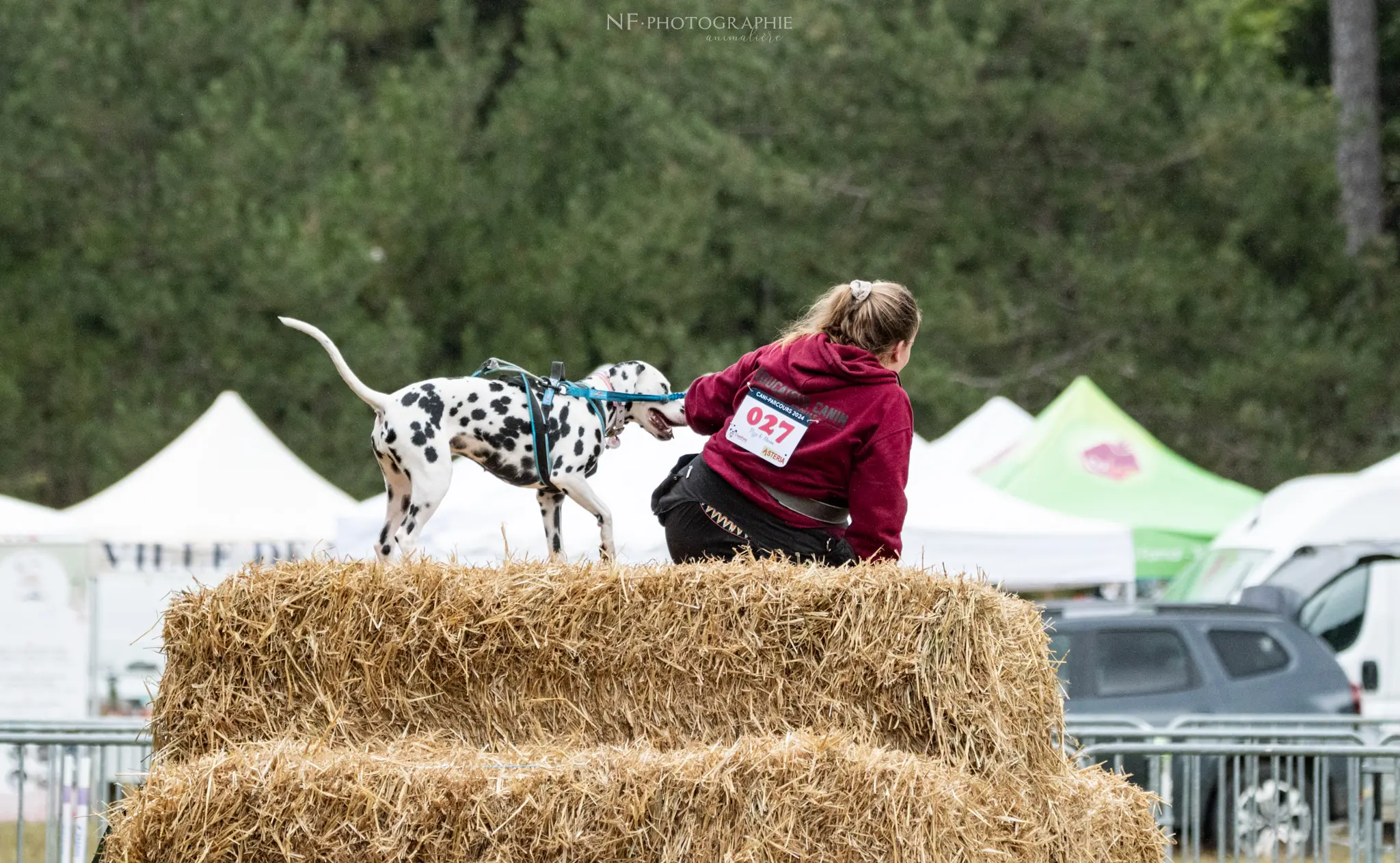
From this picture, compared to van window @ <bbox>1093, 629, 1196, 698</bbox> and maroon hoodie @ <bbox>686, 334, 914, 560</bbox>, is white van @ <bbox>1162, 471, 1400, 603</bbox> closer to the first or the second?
van window @ <bbox>1093, 629, 1196, 698</bbox>

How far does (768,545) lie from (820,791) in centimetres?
72

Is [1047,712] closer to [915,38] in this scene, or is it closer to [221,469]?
[221,469]

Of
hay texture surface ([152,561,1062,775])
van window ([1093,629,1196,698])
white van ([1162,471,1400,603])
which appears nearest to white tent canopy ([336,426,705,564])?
van window ([1093,629,1196,698])

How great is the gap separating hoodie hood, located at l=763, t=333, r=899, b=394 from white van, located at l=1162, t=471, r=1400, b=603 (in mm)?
9628

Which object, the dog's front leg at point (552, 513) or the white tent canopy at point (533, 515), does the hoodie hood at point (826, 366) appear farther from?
the white tent canopy at point (533, 515)

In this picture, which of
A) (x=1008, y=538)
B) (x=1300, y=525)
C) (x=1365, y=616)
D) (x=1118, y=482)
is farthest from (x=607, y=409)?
(x=1118, y=482)

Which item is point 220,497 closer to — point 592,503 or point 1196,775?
point 1196,775

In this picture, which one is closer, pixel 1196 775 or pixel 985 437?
pixel 1196 775

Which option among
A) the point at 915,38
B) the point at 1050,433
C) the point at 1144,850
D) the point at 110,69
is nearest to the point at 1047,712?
the point at 1144,850

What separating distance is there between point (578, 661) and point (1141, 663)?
7205mm

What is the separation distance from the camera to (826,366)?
405 centimetres

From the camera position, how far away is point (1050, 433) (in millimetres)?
14594

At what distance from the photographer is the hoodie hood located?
4.03 m

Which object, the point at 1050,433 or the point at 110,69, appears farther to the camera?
the point at 110,69
